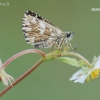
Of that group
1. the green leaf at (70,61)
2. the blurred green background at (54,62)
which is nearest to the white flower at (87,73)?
the green leaf at (70,61)

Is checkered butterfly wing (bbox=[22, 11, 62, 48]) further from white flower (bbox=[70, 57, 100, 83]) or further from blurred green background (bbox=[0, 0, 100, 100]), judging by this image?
blurred green background (bbox=[0, 0, 100, 100])

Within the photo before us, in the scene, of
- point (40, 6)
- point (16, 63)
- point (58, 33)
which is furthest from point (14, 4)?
point (58, 33)

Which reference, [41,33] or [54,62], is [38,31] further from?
[54,62]

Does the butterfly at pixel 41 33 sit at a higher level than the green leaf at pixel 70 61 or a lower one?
higher

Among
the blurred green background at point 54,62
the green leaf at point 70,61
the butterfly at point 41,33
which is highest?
the butterfly at point 41,33

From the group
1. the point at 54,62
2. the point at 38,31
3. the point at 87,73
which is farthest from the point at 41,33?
the point at 54,62

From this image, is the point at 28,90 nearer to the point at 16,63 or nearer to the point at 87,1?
the point at 16,63

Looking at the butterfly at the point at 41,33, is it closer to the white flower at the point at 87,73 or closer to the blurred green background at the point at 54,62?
the white flower at the point at 87,73

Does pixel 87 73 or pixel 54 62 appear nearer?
pixel 87 73
